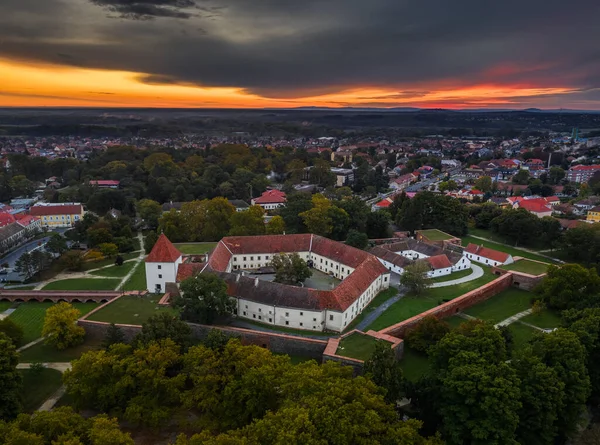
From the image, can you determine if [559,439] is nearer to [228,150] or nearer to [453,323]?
[453,323]

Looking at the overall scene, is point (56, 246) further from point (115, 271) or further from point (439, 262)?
point (439, 262)

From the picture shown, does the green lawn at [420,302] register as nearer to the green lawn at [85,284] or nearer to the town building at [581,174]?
the green lawn at [85,284]

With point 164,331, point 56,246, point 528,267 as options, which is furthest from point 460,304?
point 56,246

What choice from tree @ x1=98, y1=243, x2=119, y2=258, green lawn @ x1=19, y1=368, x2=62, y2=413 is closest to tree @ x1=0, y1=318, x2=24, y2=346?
green lawn @ x1=19, y1=368, x2=62, y2=413

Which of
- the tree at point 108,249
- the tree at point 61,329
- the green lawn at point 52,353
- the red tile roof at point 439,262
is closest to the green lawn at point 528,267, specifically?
the red tile roof at point 439,262

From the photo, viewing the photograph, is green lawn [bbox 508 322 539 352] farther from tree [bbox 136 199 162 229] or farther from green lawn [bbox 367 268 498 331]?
tree [bbox 136 199 162 229]
